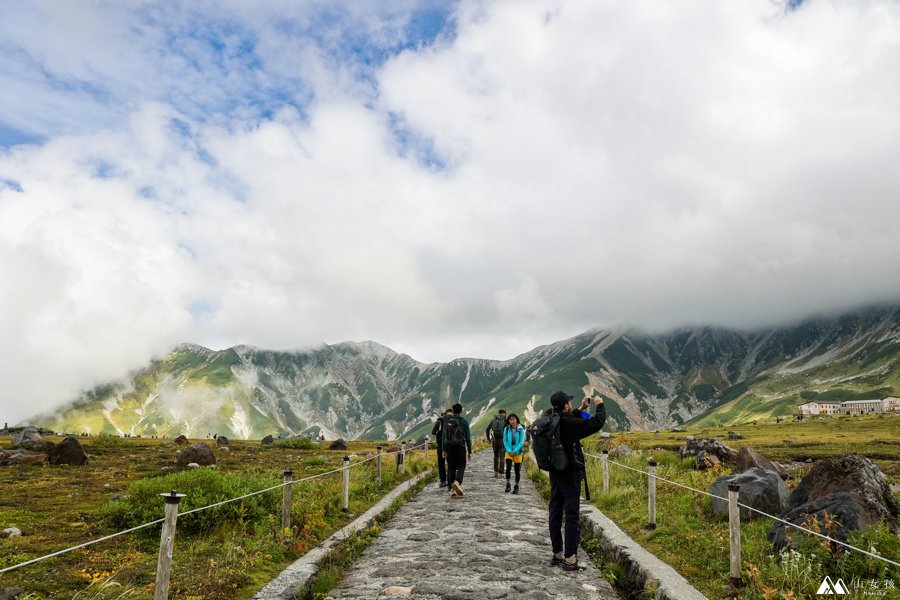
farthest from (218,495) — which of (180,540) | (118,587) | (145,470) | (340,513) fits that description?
(145,470)

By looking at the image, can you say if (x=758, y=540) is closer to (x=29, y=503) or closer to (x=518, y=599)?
Result: (x=518, y=599)

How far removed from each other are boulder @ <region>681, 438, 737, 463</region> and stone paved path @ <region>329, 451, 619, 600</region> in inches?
541

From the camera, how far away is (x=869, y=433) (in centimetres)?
10706

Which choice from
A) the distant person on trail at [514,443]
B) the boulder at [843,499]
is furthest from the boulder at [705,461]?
the boulder at [843,499]

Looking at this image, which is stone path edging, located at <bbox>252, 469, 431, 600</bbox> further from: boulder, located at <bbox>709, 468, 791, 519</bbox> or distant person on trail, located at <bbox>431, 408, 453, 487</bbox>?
boulder, located at <bbox>709, 468, 791, 519</bbox>

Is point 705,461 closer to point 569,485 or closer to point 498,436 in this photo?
point 498,436

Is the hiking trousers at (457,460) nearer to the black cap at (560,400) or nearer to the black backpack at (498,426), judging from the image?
the black backpack at (498,426)

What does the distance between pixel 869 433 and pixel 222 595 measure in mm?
133418

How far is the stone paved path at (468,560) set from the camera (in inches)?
320

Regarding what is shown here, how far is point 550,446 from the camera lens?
372 inches

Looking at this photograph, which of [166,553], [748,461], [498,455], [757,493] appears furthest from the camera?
[498,455]

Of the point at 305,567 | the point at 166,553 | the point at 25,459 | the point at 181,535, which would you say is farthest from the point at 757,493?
the point at 25,459

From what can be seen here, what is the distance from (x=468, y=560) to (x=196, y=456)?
26.1m

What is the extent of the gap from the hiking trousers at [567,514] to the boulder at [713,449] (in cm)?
1859
